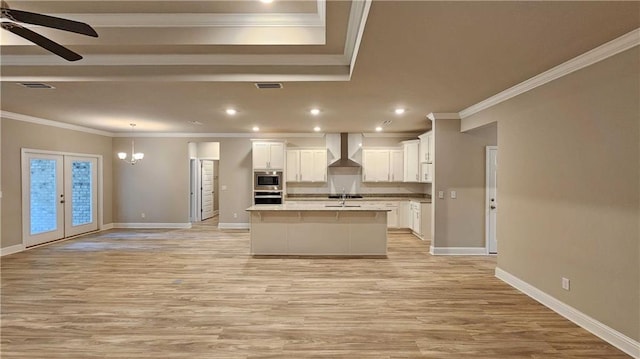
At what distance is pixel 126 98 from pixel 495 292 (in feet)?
18.7

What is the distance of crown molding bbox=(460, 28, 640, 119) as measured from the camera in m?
2.63

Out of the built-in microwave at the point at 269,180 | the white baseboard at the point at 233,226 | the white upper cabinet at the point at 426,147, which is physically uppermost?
the white upper cabinet at the point at 426,147

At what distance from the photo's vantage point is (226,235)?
786 cm

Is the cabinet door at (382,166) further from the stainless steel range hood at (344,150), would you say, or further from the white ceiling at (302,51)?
the white ceiling at (302,51)

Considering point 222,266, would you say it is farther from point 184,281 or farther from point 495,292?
point 495,292

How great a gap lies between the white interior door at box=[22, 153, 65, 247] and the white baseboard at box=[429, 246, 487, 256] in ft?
25.8

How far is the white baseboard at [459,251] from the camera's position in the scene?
19.5 ft

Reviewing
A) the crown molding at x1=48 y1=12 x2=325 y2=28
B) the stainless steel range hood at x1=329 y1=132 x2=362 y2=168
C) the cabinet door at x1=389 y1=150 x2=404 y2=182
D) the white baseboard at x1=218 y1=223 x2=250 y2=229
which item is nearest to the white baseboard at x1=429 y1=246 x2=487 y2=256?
the cabinet door at x1=389 y1=150 x2=404 y2=182

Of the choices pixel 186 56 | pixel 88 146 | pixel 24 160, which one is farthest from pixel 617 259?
pixel 88 146

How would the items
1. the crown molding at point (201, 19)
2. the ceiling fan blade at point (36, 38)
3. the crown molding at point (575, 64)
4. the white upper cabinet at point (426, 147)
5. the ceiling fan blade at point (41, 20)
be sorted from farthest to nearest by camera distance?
1. the white upper cabinet at point (426, 147)
2. the crown molding at point (201, 19)
3. the crown molding at point (575, 64)
4. the ceiling fan blade at point (36, 38)
5. the ceiling fan blade at point (41, 20)

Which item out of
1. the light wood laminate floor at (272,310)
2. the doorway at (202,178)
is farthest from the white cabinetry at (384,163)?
the doorway at (202,178)

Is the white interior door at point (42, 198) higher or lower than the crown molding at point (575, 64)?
lower

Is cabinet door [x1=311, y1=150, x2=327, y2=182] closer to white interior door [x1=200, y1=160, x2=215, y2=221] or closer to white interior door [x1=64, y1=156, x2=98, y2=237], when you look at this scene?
white interior door [x1=200, y1=160, x2=215, y2=221]

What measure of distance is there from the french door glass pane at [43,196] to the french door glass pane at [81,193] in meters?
0.54
